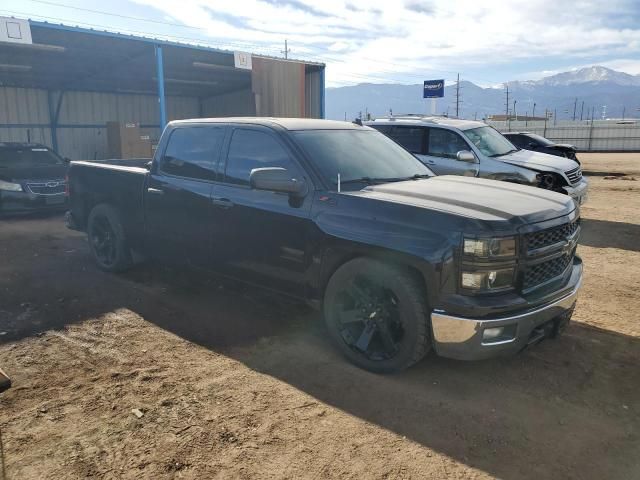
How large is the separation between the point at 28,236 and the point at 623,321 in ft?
28.3

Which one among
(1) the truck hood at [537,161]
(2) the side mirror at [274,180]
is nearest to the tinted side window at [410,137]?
(1) the truck hood at [537,161]

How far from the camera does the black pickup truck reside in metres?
3.25

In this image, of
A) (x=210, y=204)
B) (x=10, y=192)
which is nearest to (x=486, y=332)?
(x=210, y=204)

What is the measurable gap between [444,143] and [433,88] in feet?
51.6

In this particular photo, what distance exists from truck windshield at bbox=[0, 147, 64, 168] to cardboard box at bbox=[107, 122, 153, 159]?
3257 mm

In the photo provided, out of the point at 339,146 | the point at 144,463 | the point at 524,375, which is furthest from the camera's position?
the point at 339,146

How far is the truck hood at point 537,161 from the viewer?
8.71m

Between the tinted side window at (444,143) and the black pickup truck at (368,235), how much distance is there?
13.8ft

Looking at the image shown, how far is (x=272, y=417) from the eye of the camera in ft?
10.4

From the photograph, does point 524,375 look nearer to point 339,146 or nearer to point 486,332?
point 486,332

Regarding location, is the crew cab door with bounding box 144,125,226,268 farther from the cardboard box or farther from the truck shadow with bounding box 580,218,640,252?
the cardboard box

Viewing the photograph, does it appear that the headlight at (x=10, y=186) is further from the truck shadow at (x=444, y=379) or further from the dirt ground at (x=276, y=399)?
the dirt ground at (x=276, y=399)

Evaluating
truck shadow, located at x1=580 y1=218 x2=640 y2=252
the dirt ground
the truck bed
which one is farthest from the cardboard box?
truck shadow, located at x1=580 y1=218 x2=640 y2=252

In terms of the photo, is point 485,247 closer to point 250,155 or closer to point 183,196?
point 250,155
